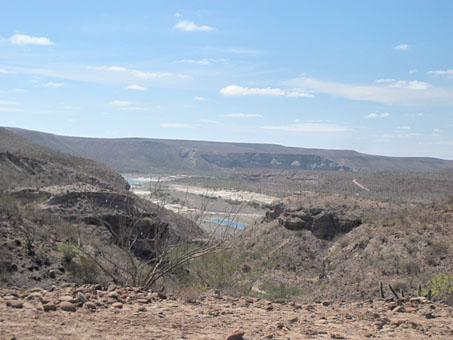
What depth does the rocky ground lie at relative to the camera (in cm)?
619

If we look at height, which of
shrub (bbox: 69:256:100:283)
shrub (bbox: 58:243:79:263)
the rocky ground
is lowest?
shrub (bbox: 69:256:100:283)

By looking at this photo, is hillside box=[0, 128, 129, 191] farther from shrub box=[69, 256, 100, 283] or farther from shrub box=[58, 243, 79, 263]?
shrub box=[69, 256, 100, 283]

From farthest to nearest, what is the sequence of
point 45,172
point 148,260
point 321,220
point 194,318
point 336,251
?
point 45,172, point 321,220, point 336,251, point 148,260, point 194,318

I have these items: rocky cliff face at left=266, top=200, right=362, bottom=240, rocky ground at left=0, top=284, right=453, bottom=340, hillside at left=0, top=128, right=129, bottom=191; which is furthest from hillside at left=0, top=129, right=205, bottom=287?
rocky cliff face at left=266, top=200, right=362, bottom=240

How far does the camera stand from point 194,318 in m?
7.17

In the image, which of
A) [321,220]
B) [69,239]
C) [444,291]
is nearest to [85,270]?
[69,239]

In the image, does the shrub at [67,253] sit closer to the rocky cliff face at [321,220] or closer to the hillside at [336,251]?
the hillside at [336,251]

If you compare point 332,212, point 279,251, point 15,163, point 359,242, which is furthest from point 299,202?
point 15,163

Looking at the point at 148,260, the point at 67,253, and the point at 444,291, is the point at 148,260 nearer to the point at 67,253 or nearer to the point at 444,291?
the point at 67,253

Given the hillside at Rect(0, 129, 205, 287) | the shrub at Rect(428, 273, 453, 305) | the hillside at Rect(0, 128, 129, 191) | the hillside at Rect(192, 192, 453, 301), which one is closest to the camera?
the shrub at Rect(428, 273, 453, 305)

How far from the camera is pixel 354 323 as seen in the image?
7332mm

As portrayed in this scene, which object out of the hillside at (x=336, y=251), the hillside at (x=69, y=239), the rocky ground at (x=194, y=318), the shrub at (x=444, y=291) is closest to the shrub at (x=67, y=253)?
the hillside at (x=69, y=239)

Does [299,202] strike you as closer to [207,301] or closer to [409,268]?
[409,268]

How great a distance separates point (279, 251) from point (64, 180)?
2575 centimetres
